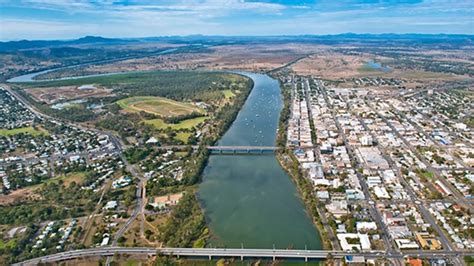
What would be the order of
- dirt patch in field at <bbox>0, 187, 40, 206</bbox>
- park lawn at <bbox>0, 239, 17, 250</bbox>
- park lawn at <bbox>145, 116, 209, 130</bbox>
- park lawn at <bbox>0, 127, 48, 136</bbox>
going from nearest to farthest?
park lawn at <bbox>0, 239, 17, 250</bbox>, dirt patch in field at <bbox>0, 187, 40, 206</bbox>, park lawn at <bbox>0, 127, 48, 136</bbox>, park lawn at <bbox>145, 116, 209, 130</bbox>

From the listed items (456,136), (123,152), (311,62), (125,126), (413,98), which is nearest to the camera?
(123,152)

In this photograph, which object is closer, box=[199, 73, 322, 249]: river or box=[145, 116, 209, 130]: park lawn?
box=[199, 73, 322, 249]: river

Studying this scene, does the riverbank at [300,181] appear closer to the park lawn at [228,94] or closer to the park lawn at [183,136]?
the park lawn at [183,136]

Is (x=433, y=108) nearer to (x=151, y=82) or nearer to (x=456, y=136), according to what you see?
(x=456, y=136)

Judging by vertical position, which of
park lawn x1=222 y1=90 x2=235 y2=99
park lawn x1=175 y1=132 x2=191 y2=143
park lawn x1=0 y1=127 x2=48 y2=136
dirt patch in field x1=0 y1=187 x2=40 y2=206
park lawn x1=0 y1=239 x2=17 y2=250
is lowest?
park lawn x1=0 y1=239 x2=17 y2=250

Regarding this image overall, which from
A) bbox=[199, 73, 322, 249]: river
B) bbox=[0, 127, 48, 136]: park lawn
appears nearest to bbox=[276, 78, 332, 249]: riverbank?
bbox=[199, 73, 322, 249]: river

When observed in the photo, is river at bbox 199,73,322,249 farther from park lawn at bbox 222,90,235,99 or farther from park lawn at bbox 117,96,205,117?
park lawn at bbox 222,90,235,99

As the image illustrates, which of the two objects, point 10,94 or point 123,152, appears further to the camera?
point 10,94

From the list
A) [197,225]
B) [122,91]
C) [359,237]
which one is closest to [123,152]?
[197,225]
